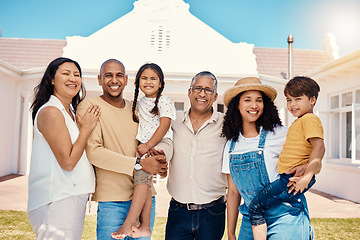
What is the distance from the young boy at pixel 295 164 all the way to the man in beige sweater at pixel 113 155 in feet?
2.50

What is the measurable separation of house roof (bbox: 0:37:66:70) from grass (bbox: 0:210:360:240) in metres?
11.1

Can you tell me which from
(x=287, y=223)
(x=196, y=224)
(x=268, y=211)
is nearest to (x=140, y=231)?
(x=196, y=224)

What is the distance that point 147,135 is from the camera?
2502 millimetres

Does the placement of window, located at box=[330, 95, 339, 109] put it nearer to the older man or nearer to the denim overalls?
the older man

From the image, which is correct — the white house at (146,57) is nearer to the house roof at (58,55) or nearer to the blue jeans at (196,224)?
the house roof at (58,55)

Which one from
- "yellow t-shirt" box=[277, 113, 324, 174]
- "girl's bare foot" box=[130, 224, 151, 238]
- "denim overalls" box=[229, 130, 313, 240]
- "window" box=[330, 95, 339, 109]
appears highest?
"window" box=[330, 95, 339, 109]

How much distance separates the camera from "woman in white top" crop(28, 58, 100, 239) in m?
1.99

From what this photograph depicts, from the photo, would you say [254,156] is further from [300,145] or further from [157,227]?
[157,227]

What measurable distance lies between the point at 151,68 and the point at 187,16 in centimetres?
925

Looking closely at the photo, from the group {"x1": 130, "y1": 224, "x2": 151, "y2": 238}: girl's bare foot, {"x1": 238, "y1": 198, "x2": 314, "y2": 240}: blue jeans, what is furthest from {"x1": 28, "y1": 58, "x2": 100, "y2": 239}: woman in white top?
{"x1": 238, "y1": 198, "x2": 314, "y2": 240}: blue jeans

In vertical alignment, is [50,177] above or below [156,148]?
below

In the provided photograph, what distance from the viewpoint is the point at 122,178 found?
2.35 meters

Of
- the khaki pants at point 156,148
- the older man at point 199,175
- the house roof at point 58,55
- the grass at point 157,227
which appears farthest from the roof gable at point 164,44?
the khaki pants at point 156,148

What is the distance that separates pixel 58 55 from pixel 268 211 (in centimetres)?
1619
